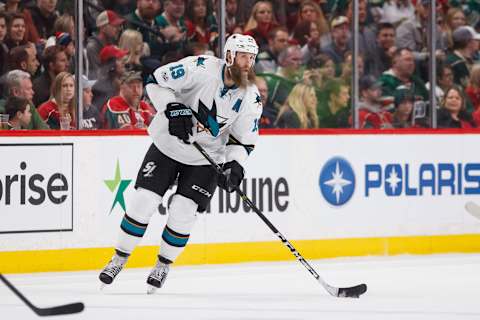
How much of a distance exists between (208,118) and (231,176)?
11.7 inches

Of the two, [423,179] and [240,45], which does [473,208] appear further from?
[240,45]

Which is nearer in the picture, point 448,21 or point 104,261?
point 104,261

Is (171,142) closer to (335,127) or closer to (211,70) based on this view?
(211,70)

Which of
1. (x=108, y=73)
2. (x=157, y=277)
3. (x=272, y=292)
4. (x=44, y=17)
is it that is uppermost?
(x=44, y=17)

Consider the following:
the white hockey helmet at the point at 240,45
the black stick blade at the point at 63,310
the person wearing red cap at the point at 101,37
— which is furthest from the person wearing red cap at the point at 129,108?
the black stick blade at the point at 63,310

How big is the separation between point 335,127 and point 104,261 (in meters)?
1.81

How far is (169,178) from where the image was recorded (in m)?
5.58

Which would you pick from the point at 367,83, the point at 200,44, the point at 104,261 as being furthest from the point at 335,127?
the point at 104,261

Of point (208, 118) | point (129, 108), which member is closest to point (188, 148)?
point (208, 118)

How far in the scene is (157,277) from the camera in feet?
18.0

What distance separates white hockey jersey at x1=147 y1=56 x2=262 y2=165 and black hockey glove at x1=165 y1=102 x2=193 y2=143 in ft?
0.32

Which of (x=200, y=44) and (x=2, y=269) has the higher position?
(x=200, y=44)

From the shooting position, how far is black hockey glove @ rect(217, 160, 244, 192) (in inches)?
215

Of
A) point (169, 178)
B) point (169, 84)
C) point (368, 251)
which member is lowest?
point (368, 251)
